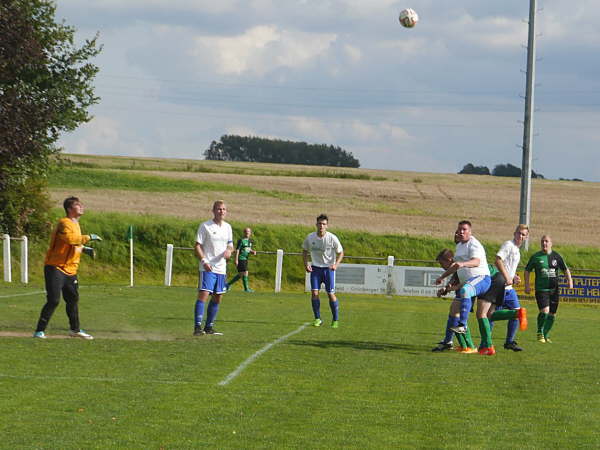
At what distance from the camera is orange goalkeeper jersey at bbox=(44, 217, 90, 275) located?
1384 cm

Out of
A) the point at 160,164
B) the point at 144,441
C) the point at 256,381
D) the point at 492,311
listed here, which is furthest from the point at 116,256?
the point at 160,164

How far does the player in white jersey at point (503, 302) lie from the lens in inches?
562

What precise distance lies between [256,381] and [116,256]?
108ft

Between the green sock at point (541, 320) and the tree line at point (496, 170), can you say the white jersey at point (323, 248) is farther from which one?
the tree line at point (496, 170)

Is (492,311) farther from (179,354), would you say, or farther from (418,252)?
(418,252)

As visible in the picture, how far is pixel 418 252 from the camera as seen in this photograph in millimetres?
46031

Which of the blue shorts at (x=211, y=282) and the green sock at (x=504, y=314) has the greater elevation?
the blue shorts at (x=211, y=282)

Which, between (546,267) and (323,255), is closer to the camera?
(546,267)

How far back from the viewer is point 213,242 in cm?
1520

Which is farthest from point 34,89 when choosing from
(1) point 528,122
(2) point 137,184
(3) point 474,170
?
(3) point 474,170

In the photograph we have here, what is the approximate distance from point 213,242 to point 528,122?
22.7m

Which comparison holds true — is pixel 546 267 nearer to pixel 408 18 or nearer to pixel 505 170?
pixel 408 18

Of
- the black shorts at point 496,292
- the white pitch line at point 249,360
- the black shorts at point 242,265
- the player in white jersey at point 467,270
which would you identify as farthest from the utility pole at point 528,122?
the player in white jersey at point 467,270

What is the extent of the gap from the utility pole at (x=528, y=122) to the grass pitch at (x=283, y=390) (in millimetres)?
17410
